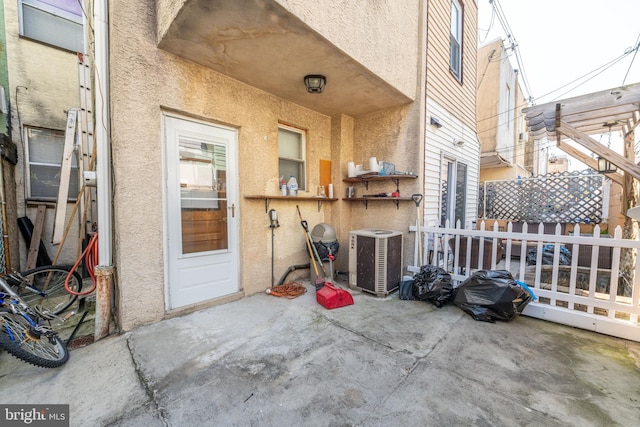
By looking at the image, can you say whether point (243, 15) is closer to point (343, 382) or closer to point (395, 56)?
point (395, 56)

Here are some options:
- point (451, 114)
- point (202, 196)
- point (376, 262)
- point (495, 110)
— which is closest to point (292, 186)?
point (202, 196)

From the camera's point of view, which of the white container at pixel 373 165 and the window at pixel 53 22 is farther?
the window at pixel 53 22

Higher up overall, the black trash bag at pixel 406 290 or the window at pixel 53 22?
the window at pixel 53 22

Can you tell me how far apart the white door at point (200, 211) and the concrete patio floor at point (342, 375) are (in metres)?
0.55

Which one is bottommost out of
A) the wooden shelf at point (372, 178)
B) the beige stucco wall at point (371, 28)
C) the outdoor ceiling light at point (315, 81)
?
the wooden shelf at point (372, 178)

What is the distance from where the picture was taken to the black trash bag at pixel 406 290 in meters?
3.54

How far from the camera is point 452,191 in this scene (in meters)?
5.50

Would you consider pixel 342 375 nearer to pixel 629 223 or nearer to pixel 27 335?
pixel 27 335

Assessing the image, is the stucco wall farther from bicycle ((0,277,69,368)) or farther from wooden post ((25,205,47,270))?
wooden post ((25,205,47,270))

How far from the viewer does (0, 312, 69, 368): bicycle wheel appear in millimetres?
1789

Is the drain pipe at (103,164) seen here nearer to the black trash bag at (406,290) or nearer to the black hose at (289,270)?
the black hose at (289,270)

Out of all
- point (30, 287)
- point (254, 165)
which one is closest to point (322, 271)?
point (254, 165)

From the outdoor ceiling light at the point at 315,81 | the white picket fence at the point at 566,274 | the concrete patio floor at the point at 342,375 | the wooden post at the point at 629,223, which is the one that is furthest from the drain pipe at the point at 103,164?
the wooden post at the point at 629,223

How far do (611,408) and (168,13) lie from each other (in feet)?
15.4
